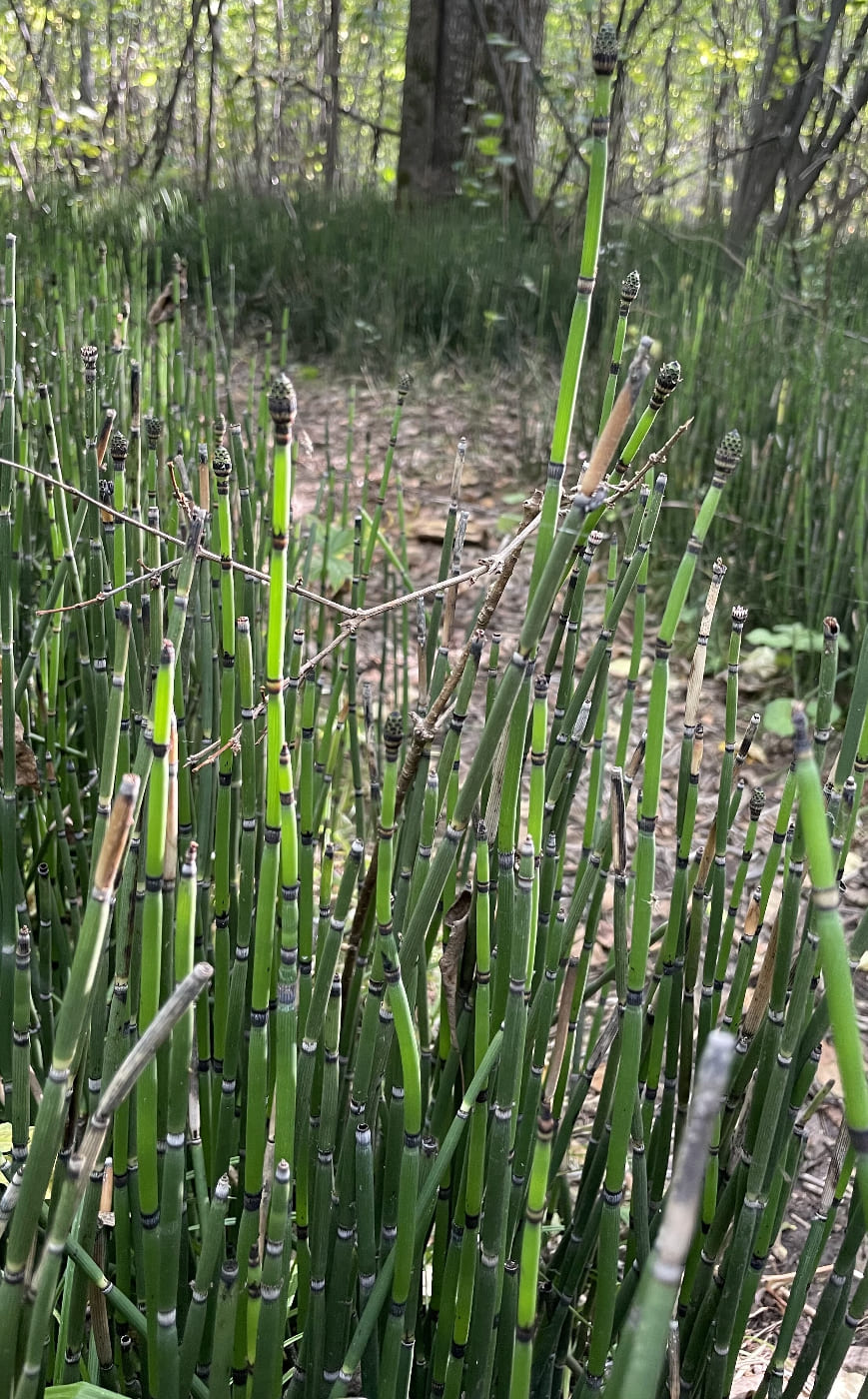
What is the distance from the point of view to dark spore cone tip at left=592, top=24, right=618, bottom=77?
0.41 meters

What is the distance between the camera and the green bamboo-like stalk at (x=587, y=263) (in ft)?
1.39

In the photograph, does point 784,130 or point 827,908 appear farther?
point 784,130

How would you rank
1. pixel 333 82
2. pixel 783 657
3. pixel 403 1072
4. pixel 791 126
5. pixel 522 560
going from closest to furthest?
pixel 403 1072
pixel 783 657
pixel 522 560
pixel 791 126
pixel 333 82

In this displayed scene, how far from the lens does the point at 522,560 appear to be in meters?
2.96

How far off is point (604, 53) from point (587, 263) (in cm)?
7

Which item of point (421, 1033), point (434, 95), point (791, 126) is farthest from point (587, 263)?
point (434, 95)

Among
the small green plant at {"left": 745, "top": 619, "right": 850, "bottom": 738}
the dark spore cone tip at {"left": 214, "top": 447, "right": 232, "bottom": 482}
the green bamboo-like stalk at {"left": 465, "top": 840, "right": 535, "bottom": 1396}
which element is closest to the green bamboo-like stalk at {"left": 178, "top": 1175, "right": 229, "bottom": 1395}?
the green bamboo-like stalk at {"left": 465, "top": 840, "right": 535, "bottom": 1396}

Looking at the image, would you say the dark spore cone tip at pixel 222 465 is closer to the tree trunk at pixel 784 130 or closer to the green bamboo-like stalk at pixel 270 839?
the green bamboo-like stalk at pixel 270 839

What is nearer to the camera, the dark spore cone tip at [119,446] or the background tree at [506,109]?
the dark spore cone tip at [119,446]

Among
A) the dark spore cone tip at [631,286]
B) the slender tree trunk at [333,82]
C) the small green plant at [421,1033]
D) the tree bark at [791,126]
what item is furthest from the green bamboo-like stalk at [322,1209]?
the slender tree trunk at [333,82]

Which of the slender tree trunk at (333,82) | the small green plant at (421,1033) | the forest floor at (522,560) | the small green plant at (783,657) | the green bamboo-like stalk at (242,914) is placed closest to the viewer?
the small green plant at (421,1033)

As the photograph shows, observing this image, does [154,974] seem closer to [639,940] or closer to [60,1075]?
[60,1075]

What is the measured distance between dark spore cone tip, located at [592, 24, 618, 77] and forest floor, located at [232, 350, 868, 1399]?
0.63 m

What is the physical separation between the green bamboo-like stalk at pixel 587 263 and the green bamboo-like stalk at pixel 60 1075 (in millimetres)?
193
